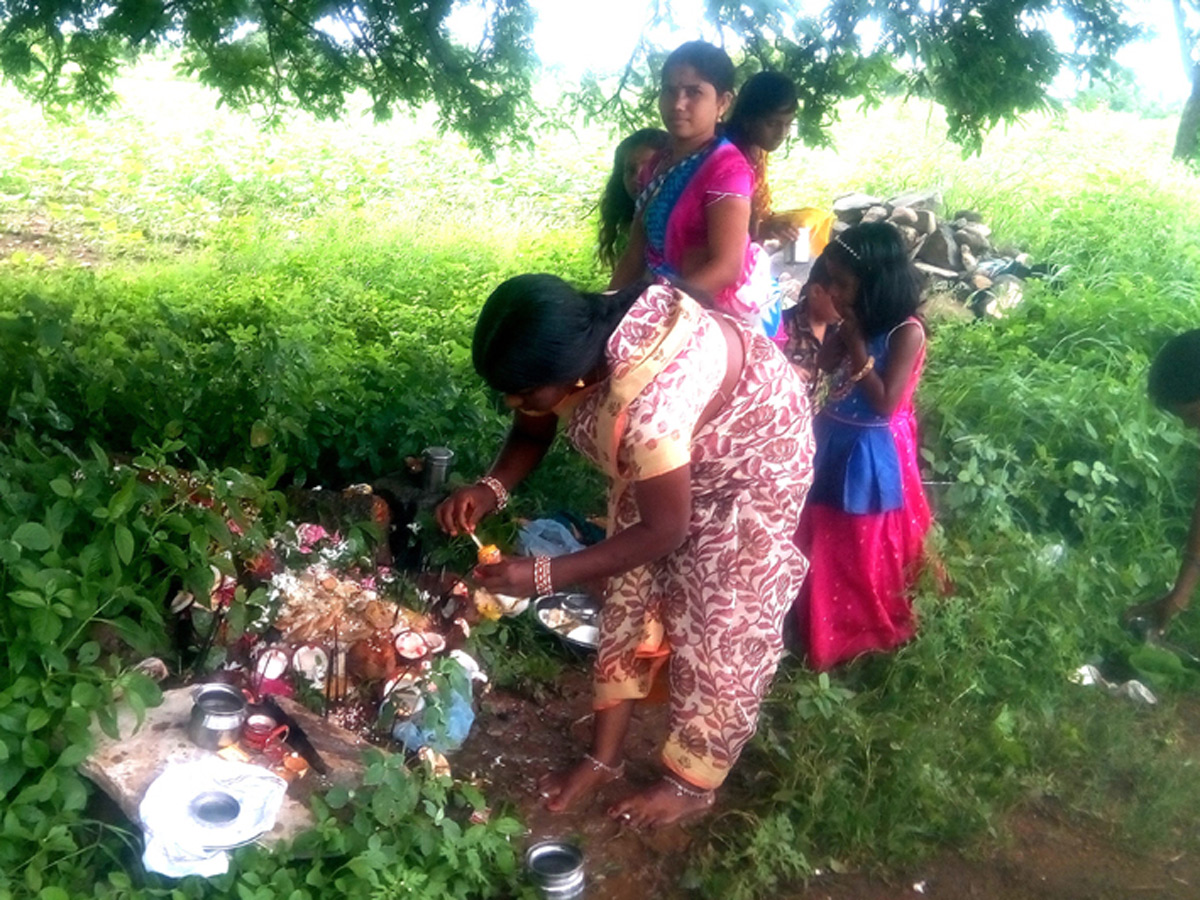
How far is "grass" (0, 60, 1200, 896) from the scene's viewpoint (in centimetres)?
283

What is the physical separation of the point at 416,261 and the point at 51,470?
5146 mm

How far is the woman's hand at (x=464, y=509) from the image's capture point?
98.0 inches

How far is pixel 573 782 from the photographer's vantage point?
2.69 m

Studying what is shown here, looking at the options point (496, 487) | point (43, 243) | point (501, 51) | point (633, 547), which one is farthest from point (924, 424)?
point (43, 243)

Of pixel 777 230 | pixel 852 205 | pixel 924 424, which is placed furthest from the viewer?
pixel 852 205

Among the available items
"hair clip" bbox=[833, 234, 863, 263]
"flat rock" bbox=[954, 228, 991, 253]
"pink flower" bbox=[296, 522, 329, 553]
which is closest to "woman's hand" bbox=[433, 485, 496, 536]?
"pink flower" bbox=[296, 522, 329, 553]

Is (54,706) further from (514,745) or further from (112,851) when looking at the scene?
(514,745)

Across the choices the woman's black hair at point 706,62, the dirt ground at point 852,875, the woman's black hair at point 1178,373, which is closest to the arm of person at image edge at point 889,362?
the woman's black hair at point 1178,373

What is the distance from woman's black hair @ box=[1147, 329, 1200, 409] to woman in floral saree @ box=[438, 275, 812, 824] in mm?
1183

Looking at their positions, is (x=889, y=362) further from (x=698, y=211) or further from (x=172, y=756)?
(x=172, y=756)

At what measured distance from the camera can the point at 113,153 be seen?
410 inches

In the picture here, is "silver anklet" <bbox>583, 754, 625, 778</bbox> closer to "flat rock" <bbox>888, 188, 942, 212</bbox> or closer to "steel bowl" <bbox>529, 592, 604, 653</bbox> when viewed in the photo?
"steel bowl" <bbox>529, 592, 604, 653</bbox>

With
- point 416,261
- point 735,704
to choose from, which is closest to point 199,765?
point 735,704

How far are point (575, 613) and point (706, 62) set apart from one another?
1762mm
